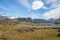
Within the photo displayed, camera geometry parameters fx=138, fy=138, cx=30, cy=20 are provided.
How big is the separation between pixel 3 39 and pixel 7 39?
0.87 m

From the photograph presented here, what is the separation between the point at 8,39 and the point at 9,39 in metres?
0.25

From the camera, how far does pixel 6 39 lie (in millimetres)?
28094

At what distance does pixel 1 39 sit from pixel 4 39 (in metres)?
0.64

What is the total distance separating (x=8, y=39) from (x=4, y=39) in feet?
2.70

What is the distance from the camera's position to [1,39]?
91.2 ft

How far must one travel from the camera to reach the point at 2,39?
92.0 feet

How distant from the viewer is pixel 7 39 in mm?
28062

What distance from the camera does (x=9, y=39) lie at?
92.8 feet

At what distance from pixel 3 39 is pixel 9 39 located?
4.01 feet

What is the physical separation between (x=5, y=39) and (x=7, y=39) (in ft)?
1.37

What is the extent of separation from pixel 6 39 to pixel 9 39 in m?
0.61

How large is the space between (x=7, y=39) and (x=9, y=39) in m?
0.44

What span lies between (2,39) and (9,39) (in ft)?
4.63

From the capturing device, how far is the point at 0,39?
27656mm
